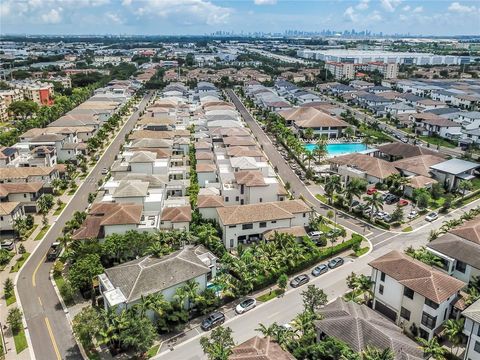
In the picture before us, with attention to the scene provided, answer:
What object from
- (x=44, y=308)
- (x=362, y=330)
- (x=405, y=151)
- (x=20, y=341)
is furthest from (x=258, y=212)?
(x=405, y=151)

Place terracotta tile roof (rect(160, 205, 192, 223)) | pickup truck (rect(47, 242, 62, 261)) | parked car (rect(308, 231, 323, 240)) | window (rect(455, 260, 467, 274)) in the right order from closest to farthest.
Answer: window (rect(455, 260, 467, 274))
pickup truck (rect(47, 242, 62, 261))
parked car (rect(308, 231, 323, 240))
terracotta tile roof (rect(160, 205, 192, 223))

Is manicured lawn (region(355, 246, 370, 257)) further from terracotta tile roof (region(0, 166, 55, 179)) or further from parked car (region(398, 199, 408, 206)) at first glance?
terracotta tile roof (region(0, 166, 55, 179))

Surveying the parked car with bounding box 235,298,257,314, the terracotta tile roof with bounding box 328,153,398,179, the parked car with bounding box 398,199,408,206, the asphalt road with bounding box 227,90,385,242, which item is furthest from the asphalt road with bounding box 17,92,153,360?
the parked car with bounding box 398,199,408,206

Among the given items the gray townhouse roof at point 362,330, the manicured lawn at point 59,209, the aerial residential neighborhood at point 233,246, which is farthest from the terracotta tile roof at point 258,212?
the manicured lawn at point 59,209

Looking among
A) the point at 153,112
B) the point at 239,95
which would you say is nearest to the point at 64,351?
the point at 153,112

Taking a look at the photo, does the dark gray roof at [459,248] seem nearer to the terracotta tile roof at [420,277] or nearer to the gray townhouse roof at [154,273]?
the terracotta tile roof at [420,277]

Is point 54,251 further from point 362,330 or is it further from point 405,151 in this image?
point 405,151

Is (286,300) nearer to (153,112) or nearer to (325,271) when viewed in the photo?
(325,271)
